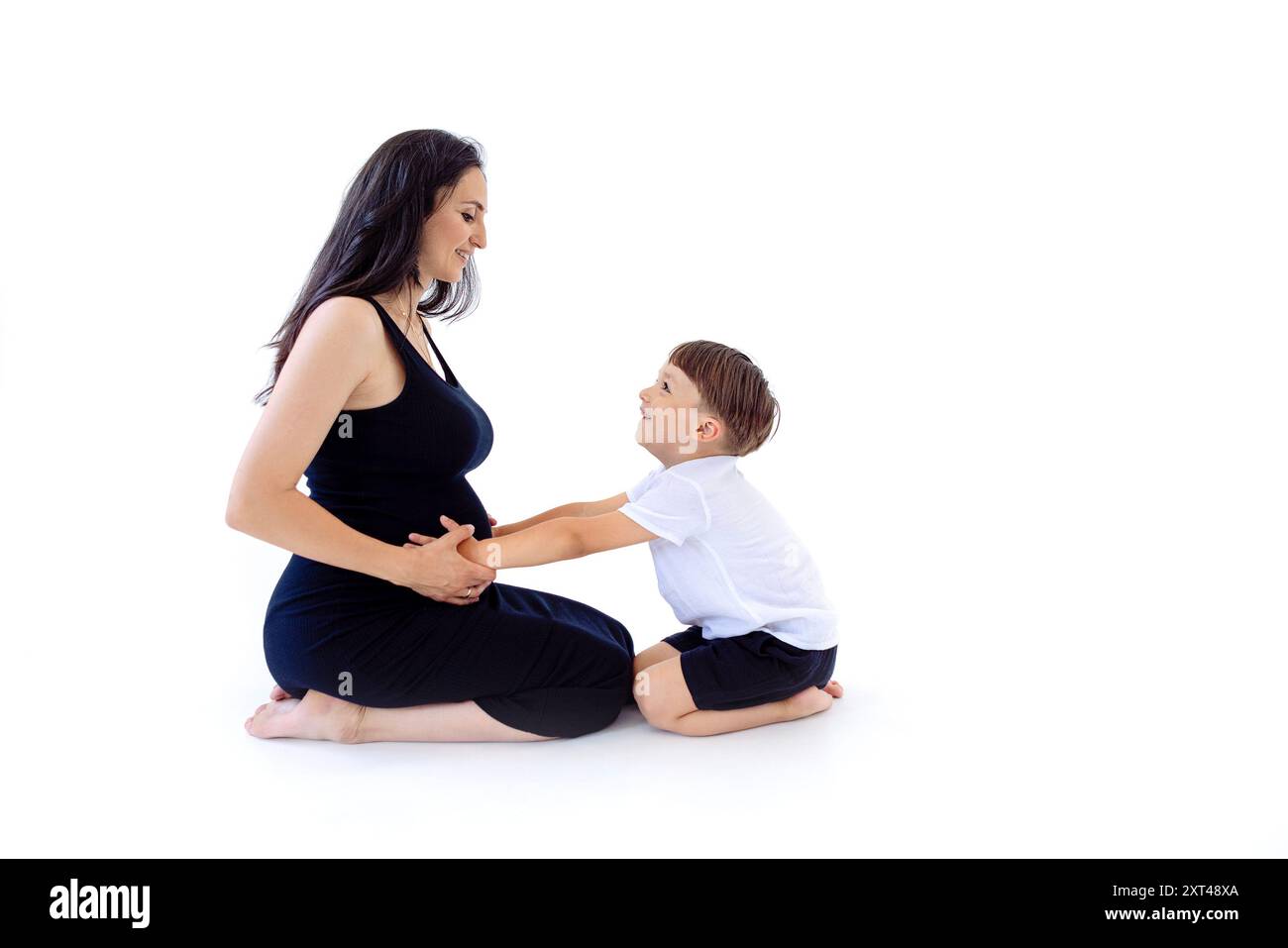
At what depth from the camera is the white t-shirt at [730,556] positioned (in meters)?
2.39

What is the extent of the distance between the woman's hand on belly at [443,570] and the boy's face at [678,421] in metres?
0.49

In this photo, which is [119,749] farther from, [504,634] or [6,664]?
[504,634]

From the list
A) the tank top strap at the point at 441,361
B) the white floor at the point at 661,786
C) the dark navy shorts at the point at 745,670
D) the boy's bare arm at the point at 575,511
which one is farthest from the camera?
the boy's bare arm at the point at 575,511

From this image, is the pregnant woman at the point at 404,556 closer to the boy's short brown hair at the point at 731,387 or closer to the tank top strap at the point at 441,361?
the tank top strap at the point at 441,361

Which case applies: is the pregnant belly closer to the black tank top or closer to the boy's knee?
the black tank top

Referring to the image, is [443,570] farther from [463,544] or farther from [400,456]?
[400,456]

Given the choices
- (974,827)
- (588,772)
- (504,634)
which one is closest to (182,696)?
(504,634)

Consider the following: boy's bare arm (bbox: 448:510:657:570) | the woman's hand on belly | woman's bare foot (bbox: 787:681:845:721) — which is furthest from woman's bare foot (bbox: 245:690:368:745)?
woman's bare foot (bbox: 787:681:845:721)

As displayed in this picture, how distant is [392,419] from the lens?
2.25 metres

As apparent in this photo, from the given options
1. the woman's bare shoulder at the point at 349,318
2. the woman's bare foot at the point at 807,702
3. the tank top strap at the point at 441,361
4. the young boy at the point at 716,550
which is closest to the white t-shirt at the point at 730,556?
the young boy at the point at 716,550

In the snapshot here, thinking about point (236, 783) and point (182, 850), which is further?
point (236, 783)

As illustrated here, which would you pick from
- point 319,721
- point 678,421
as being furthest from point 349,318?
point 319,721

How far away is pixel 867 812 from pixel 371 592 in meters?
1.12

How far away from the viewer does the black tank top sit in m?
2.25
